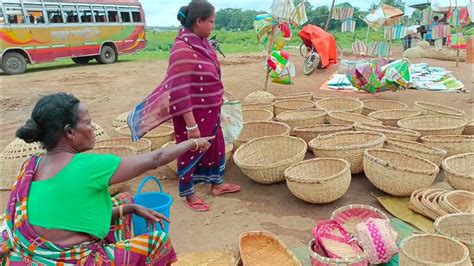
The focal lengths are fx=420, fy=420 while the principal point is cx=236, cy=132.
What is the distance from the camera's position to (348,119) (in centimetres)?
445

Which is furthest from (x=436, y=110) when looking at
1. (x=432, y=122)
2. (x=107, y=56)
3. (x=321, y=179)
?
(x=107, y=56)

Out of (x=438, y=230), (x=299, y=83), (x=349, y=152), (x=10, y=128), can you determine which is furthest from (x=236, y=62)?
(x=438, y=230)

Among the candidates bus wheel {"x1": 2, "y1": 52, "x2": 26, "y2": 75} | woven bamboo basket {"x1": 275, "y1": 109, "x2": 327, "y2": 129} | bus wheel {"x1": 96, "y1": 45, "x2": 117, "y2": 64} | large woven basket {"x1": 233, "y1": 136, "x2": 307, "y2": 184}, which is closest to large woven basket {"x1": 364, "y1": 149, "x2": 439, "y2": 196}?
large woven basket {"x1": 233, "y1": 136, "x2": 307, "y2": 184}

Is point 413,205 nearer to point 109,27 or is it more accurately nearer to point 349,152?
point 349,152

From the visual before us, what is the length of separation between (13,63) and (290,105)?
9.87m

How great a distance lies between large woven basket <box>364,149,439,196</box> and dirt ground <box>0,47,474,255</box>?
19 centimetres

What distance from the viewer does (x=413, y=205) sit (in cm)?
276

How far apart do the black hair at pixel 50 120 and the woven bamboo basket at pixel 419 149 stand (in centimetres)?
267

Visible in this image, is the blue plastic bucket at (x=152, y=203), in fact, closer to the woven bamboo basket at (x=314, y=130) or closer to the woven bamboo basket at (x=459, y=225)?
the woven bamboo basket at (x=459, y=225)

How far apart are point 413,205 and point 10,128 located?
5350mm

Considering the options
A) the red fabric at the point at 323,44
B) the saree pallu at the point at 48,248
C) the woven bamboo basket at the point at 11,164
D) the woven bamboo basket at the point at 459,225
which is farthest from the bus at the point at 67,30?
the woven bamboo basket at the point at 459,225

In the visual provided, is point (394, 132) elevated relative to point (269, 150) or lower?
elevated

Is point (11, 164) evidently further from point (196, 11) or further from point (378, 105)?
point (378, 105)

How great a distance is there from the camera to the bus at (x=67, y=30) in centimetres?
1184
